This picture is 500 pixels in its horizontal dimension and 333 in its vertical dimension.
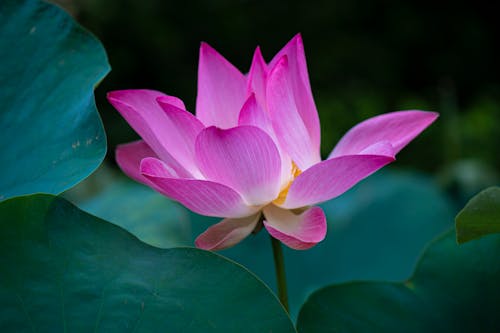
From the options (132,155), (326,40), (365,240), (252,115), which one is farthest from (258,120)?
(326,40)

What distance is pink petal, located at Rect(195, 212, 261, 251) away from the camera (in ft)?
1.41

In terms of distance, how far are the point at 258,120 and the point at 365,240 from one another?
0.57 m

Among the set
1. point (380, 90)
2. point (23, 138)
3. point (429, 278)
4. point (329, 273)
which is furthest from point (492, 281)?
point (380, 90)

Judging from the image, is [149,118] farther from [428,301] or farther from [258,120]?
[428,301]

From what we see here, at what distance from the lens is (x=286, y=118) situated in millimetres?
437

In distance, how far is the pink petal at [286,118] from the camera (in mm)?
423

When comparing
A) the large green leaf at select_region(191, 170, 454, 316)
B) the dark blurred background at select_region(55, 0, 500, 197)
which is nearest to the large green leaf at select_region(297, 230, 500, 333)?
the large green leaf at select_region(191, 170, 454, 316)

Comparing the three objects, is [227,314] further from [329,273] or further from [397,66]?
[397,66]

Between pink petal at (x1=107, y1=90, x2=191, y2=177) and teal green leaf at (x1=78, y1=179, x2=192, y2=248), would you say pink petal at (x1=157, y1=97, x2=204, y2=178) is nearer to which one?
pink petal at (x1=107, y1=90, x2=191, y2=177)

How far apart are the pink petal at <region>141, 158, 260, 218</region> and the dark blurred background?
4.29 meters

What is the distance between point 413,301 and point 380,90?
15.7 ft

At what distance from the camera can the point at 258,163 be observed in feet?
1.34

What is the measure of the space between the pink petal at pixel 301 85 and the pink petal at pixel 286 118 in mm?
13

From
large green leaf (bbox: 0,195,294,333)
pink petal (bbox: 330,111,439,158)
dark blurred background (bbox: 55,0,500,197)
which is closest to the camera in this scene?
large green leaf (bbox: 0,195,294,333)
